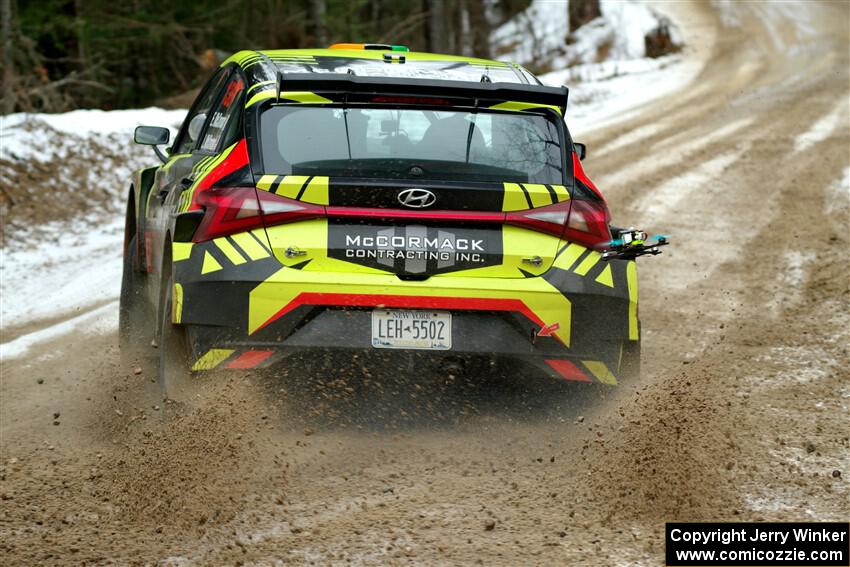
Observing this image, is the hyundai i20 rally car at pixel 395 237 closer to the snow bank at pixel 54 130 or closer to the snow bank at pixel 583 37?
the snow bank at pixel 54 130

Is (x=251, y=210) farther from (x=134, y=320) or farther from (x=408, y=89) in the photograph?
(x=134, y=320)

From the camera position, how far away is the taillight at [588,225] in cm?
555

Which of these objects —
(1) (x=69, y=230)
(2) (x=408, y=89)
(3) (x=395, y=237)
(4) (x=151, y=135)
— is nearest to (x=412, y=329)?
(3) (x=395, y=237)

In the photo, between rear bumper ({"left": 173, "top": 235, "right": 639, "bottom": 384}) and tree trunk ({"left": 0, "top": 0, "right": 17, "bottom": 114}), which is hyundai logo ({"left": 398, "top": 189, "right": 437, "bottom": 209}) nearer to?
rear bumper ({"left": 173, "top": 235, "right": 639, "bottom": 384})

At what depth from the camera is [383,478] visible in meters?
5.00

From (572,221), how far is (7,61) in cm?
1336

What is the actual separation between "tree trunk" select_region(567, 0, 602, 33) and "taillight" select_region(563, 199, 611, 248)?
30521mm

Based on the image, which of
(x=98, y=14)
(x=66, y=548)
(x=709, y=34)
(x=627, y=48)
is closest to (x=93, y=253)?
(x=66, y=548)

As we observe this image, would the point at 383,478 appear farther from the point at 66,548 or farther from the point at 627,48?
the point at 627,48

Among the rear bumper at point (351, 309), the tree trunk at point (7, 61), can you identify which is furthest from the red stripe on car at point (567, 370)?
the tree trunk at point (7, 61)

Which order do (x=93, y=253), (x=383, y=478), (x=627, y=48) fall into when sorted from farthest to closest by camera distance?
(x=627, y=48)
(x=93, y=253)
(x=383, y=478)

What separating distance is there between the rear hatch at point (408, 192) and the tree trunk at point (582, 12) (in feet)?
100

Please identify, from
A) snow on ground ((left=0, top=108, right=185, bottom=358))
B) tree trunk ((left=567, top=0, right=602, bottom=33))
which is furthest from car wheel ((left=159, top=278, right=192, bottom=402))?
tree trunk ((left=567, top=0, right=602, bottom=33))

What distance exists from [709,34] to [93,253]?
80.8 ft
